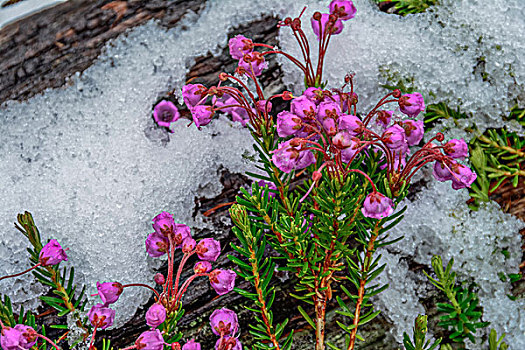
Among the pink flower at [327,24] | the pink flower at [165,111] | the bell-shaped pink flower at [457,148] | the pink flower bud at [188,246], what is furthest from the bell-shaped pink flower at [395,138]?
the pink flower at [165,111]

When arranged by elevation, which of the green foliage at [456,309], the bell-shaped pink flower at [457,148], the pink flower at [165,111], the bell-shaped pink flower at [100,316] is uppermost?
the bell-shaped pink flower at [457,148]

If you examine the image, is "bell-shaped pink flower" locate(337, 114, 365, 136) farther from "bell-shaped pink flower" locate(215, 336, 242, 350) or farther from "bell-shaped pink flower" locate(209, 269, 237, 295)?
"bell-shaped pink flower" locate(215, 336, 242, 350)

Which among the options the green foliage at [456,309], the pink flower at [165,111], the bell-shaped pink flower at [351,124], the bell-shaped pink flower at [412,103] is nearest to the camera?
the bell-shaped pink flower at [351,124]

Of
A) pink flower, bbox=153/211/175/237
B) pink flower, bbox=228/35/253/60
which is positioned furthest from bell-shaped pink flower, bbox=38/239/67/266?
pink flower, bbox=228/35/253/60

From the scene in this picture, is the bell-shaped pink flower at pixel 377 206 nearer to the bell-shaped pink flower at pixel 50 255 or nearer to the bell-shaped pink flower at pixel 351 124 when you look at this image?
the bell-shaped pink flower at pixel 351 124

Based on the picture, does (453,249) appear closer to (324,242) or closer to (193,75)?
(324,242)

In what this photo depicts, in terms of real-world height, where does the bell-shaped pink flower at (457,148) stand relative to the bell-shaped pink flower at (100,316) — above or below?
above

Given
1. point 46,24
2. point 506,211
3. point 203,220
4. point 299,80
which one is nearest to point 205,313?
point 203,220
